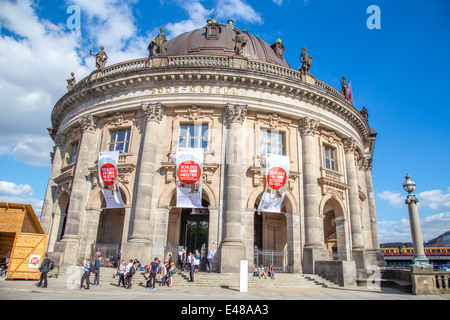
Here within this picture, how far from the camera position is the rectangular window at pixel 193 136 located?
2080 cm

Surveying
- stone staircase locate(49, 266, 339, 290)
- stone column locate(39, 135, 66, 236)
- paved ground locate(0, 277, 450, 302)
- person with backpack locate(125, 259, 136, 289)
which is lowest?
paved ground locate(0, 277, 450, 302)

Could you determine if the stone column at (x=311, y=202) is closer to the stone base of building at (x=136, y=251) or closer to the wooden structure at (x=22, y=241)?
the stone base of building at (x=136, y=251)

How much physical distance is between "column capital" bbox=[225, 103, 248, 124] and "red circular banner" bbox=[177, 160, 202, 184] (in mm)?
3906

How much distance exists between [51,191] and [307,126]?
68.4ft

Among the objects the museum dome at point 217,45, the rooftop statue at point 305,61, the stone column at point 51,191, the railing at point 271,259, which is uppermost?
the museum dome at point 217,45

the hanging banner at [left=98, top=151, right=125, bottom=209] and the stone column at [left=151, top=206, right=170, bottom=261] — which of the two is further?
the hanging banner at [left=98, top=151, right=125, bottom=209]

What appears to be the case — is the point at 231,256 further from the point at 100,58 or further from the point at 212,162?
the point at 100,58

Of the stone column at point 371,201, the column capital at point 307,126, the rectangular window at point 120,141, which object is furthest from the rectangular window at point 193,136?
the stone column at point 371,201

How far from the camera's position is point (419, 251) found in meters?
13.9

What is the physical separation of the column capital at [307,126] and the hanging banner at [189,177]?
789 centimetres

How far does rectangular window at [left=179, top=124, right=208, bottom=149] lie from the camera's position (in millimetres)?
20797

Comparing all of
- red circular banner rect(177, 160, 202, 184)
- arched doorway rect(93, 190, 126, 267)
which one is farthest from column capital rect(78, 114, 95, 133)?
red circular banner rect(177, 160, 202, 184)

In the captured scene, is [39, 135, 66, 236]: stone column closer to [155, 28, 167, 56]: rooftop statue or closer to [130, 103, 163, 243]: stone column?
[130, 103, 163, 243]: stone column

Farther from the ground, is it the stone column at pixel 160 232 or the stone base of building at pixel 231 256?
the stone column at pixel 160 232
